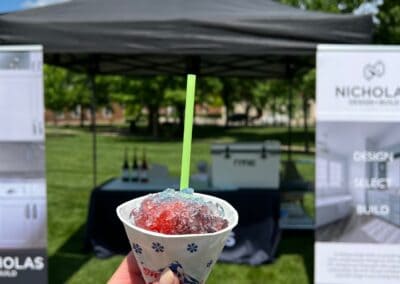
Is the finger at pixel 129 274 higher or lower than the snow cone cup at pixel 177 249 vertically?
lower

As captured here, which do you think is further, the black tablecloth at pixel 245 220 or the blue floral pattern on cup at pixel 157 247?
the black tablecloth at pixel 245 220

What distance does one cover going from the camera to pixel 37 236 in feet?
11.8

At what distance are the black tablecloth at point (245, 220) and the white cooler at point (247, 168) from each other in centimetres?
12

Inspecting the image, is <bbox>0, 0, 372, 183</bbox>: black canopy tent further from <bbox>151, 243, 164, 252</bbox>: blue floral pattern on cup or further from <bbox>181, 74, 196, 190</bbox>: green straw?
<bbox>151, 243, 164, 252</bbox>: blue floral pattern on cup

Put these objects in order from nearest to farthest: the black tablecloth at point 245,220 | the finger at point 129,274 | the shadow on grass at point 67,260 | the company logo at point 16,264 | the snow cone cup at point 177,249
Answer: the snow cone cup at point 177,249 < the finger at point 129,274 < the company logo at point 16,264 < the shadow on grass at point 67,260 < the black tablecloth at point 245,220

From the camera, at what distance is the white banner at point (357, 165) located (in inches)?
134

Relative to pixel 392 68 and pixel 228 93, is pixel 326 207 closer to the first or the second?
pixel 392 68

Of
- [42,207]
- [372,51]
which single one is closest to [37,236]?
[42,207]

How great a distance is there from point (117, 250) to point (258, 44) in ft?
7.83

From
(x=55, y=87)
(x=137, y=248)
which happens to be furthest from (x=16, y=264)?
(x=55, y=87)

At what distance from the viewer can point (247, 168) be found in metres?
4.93

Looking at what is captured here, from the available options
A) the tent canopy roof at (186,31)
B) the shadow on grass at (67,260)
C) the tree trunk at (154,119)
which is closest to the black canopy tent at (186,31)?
the tent canopy roof at (186,31)

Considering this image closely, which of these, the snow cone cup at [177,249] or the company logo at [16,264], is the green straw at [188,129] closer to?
the snow cone cup at [177,249]

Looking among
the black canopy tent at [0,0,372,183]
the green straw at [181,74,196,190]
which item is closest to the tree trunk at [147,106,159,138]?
the black canopy tent at [0,0,372,183]
